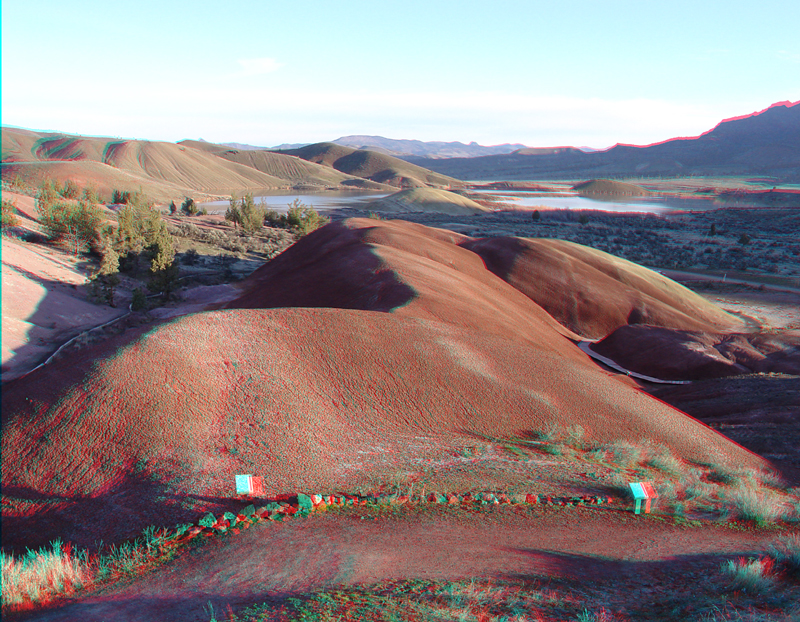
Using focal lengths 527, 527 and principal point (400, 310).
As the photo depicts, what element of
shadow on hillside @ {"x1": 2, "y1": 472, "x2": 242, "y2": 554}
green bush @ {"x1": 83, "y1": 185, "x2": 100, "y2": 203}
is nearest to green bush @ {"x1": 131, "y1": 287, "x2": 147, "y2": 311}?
green bush @ {"x1": 83, "y1": 185, "x2": 100, "y2": 203}

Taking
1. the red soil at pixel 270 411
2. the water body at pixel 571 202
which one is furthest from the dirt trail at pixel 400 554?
the water body at pixel 571 202

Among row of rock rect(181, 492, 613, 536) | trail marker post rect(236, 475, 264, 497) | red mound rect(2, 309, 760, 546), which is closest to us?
row of rock rect(181, 492, 613, 536)

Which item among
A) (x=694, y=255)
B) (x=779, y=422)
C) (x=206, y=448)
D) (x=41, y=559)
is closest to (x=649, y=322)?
(x=779, y=422)

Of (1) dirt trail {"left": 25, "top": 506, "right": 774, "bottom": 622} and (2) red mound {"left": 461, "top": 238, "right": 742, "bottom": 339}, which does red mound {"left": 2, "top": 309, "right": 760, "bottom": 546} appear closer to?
(1) dirt trail {"left": 25, "top": 506, "right": 774, "bottom": 622}

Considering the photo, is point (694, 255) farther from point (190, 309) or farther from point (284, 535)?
point (284, 535)

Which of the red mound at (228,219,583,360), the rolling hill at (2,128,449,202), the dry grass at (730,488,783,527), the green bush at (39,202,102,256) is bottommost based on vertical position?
the dry grass at (730,488,783,527)

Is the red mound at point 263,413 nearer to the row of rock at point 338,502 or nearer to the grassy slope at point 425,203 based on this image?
the row of rock at point 338,502
